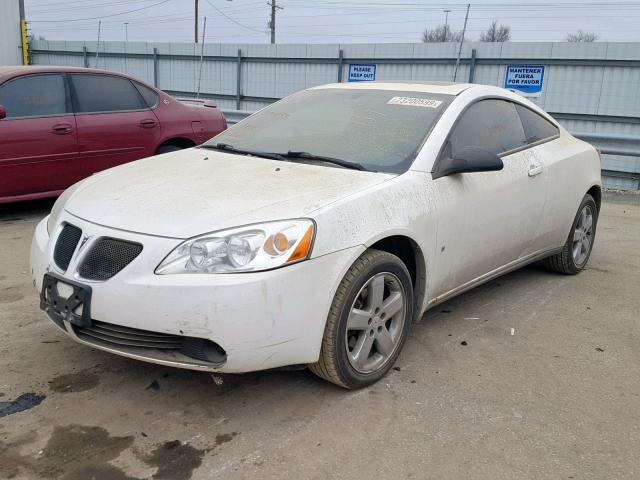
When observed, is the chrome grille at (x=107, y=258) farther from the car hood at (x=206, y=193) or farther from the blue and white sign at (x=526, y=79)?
the blue and white sign at (x=526, y=79)

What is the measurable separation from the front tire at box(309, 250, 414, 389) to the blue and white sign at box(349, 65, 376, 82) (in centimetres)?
1254

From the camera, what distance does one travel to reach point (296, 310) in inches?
111

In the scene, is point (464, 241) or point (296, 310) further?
point (464, 241)

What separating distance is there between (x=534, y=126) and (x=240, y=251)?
9.60ft

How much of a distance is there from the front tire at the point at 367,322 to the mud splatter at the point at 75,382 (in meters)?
1.12

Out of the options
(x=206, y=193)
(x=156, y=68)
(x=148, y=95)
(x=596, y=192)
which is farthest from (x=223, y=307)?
(x=156, y=68)

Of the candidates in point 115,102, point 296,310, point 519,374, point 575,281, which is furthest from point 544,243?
point 115,102

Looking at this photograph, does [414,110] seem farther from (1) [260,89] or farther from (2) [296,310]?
(1) [260,89]

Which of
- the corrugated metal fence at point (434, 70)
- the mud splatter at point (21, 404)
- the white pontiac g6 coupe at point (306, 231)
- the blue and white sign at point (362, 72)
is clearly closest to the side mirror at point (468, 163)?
the white pontiac g6 coupe at point (306, 231)

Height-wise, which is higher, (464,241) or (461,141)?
(461,141)

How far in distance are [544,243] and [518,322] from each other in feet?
2.65

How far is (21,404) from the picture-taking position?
3.02m

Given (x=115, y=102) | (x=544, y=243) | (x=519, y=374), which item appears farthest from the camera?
(x=115, y=102)

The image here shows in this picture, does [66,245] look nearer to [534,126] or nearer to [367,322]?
[367,322]
